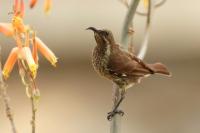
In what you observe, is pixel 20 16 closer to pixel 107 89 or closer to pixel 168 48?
pixel 107 89

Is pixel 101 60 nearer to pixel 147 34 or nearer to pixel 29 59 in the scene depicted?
pixel 147 34

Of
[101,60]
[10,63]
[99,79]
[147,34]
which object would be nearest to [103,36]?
[147,34]

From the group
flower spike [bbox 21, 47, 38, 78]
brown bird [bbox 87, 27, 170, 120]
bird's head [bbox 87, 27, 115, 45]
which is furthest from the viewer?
brown bird [bbox 87, 27, 170, 120]

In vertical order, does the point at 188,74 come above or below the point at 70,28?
below

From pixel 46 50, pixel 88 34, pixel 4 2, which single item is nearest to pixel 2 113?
pixel 4 2

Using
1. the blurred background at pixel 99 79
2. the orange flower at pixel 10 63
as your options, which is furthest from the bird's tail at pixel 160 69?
the blurred background at pixel 99 79

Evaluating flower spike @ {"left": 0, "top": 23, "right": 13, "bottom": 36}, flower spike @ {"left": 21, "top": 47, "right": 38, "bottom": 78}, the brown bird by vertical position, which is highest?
the brown bird

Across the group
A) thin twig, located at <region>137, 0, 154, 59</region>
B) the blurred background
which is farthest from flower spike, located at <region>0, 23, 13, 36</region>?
the blurred background

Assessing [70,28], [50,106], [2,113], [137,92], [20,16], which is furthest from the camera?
[70,28]

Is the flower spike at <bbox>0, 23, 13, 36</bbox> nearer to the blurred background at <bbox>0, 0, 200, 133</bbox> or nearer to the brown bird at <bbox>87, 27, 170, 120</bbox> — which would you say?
the brown bird at <bbox>87, 27, 170, 120</bbox>
